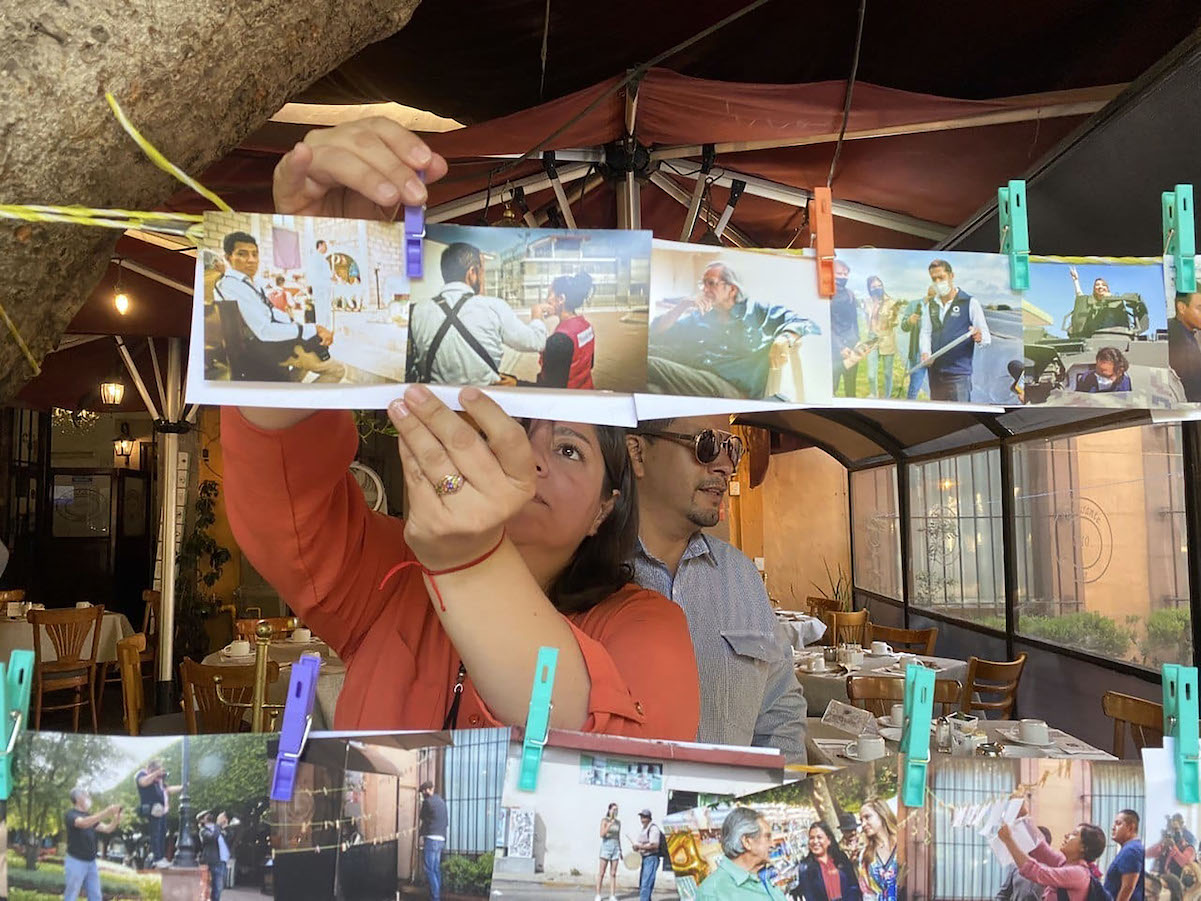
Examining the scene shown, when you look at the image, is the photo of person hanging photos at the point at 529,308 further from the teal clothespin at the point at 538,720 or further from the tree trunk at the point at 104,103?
the tree trunk at the point at 104,103

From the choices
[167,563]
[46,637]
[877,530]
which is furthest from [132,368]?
[877,530]

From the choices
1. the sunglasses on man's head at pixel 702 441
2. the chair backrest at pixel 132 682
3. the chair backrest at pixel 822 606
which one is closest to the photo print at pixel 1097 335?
the sunglasses on man's head at pixel 702 441

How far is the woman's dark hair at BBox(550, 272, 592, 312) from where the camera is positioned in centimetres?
85

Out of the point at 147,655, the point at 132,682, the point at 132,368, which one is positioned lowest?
→ the point at 147,655

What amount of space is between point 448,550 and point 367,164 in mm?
377

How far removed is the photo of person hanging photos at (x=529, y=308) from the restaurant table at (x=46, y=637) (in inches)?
303

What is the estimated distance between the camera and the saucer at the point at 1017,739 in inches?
159

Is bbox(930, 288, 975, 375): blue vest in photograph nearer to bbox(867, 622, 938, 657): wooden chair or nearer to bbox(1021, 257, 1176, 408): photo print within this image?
bbox(1021, 257, 1176, 408): photo print

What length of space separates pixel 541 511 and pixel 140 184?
2.15 feet

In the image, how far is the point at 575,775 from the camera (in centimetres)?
84

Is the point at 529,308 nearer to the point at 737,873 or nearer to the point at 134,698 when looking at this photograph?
the point at 737,873

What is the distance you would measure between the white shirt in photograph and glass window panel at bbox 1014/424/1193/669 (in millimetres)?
5082

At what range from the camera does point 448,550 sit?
33.3 inches

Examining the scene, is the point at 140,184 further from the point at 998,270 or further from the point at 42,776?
the point at 998,270
